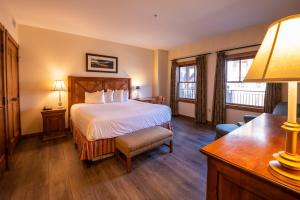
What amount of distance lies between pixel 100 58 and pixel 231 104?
13.6 ft

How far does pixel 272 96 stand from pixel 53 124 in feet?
16.9

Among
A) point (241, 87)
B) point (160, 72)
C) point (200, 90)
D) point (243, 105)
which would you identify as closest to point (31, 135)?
point (160, 72)

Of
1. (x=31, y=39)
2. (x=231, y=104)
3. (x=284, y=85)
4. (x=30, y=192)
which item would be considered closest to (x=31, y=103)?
(x=31, y=39)

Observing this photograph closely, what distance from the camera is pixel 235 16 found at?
3115 millimetres

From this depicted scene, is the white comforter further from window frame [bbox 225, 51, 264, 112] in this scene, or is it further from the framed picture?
window frame [bbox 225, 51, 264, 112]

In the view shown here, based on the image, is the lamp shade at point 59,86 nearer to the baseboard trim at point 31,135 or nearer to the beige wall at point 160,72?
the baseboard trim at point 31,135

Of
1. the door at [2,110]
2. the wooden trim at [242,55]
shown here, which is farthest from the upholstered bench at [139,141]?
the wooden trim at [242,55]

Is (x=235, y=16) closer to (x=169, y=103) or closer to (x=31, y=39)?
(x=169, y=103)

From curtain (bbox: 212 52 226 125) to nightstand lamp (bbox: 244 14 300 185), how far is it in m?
3.91

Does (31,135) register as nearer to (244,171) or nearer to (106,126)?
(106,126)

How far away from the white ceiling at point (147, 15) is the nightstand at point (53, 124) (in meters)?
2.08

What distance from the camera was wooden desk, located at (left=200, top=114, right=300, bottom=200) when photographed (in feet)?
1.97

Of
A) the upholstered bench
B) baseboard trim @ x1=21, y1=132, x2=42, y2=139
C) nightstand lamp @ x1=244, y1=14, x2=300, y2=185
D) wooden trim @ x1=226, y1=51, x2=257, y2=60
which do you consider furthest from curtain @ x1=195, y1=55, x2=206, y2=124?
baseboard trim @ x1=21, y1=132, x2=42, y2=139

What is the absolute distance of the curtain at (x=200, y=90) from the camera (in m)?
4.75
